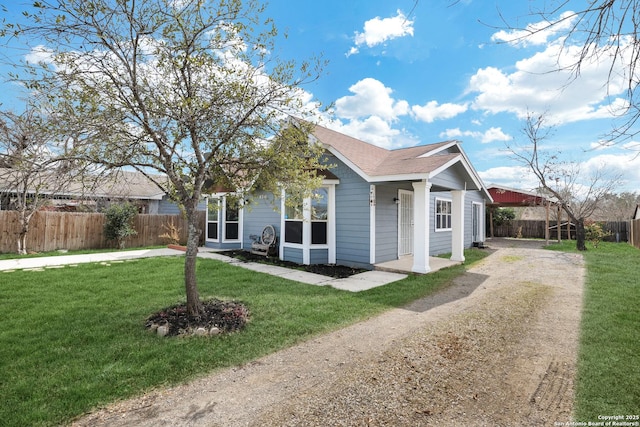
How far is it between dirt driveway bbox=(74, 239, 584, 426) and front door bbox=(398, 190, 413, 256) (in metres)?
5.29

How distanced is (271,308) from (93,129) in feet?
11.9

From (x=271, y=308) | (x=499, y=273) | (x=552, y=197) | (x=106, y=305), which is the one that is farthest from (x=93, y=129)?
(x=552, y=197)

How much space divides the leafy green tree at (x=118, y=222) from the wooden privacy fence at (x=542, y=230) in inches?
941

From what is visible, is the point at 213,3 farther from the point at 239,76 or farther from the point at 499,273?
the point at 499,273

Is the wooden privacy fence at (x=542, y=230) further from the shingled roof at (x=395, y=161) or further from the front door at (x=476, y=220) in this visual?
the shingled roof at (x=395, y=161)

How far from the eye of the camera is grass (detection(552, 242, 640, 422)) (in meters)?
2.64

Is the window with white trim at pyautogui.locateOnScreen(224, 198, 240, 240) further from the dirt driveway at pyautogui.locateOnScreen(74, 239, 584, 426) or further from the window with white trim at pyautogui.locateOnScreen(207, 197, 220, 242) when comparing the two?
the dirt driveway at pyautogui.locateOnScreen(74, 239, 584, 426)

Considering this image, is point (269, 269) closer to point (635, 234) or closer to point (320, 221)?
point (320, 221)

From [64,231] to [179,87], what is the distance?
11.7 m

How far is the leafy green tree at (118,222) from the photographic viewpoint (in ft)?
42.0

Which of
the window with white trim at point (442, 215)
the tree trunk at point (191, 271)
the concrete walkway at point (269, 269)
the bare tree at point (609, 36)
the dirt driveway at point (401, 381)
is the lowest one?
A: the dirt driveway at point (401, 381)

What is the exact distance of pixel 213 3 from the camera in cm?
423

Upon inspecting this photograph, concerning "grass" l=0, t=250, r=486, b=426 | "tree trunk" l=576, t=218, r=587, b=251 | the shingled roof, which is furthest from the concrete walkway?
"tree trunk" l=576, t=218, r=587, b=251

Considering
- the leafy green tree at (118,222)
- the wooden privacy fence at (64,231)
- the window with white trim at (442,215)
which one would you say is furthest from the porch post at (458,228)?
the leafy green tree at (118,222)
